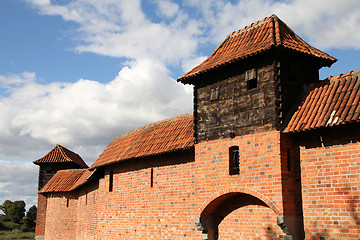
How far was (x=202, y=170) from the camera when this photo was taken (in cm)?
1213

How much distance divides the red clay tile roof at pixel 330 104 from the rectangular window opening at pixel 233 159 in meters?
1.82

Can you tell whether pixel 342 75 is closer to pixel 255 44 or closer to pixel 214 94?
pixel 255 44

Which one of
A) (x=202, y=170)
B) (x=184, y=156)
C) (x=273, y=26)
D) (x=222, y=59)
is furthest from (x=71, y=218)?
(x=273, y=26)

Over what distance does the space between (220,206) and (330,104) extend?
4.62 metres

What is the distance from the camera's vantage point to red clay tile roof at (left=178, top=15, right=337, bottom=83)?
1109 centimetres

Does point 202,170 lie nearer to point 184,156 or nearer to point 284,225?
point 184,156

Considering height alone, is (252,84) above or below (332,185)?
above

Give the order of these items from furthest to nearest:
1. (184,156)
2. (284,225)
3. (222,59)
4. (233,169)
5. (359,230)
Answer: (184,156)
(222,59)
(233,169)
(284,225)
(359,230)

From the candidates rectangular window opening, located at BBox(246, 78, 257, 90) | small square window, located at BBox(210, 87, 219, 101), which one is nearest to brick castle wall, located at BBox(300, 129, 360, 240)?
rectangular window opening, located at BBox(246, 78, 257, 90)

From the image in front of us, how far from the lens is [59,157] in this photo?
1236 inches

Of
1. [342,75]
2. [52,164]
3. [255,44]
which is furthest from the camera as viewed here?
[52,164]

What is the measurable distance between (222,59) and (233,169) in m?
3.57

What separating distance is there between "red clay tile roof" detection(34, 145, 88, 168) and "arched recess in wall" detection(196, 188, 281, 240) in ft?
69.6

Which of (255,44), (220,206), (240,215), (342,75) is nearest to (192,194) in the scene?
(220,206)
